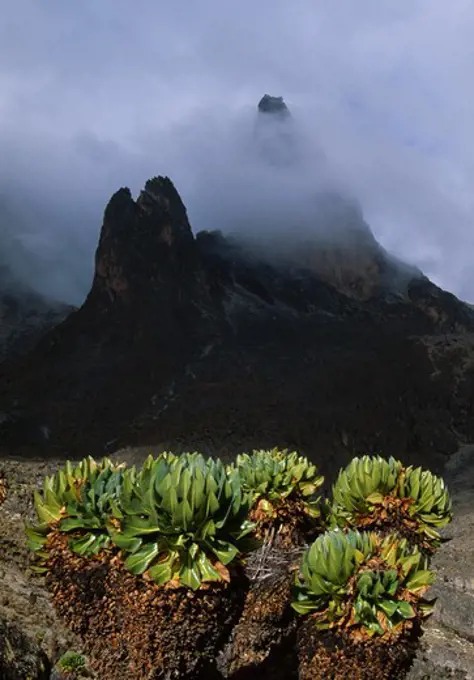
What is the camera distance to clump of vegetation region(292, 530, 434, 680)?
242 inches

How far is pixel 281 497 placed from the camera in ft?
30.7

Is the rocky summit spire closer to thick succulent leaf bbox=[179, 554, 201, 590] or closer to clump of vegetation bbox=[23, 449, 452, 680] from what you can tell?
clump of vegetation bbox=[23, 449, 452, 680]

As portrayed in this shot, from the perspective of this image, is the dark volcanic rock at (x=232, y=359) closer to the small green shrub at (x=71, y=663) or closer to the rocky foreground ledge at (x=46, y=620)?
the rocky foreground ledge at (x=46, y=620)

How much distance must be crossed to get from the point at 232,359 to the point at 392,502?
95.8 metres

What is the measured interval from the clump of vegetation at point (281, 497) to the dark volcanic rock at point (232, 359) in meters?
58.2

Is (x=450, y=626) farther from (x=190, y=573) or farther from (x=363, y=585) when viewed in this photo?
(x=190, y=573)

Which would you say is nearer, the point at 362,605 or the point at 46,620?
the point at 362,605

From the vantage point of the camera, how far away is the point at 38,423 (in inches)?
3617

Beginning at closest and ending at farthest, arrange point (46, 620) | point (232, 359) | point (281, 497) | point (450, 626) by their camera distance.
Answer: point (281, 497) → point (46, 620) → point (450, 626) → point (232, 359)

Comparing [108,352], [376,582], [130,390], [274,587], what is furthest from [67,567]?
[108,352]

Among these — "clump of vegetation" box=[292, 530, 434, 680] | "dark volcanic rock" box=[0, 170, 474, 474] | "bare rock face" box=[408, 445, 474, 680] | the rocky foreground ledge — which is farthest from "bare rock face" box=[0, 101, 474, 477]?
"clump of vegetation" box=[292, 530, 434, 680]

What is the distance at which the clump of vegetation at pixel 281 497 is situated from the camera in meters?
9.20

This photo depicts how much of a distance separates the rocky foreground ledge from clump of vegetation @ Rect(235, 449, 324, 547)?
2805mm

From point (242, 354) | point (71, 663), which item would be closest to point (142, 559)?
point (71, 663)
